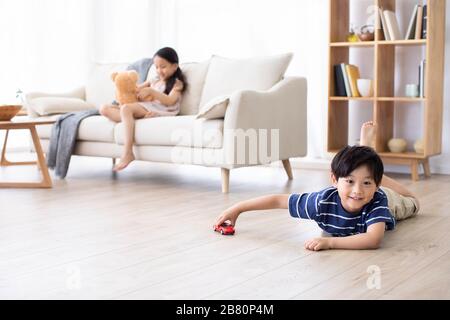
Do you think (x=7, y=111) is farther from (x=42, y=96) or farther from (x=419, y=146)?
(x=419, y=146)

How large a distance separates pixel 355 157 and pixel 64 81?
4.10m

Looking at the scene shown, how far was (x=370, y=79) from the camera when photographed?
476cm

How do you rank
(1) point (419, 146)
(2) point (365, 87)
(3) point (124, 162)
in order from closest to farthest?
(3) point (124, 162) < (1) point (419, 146) < (2) point (365, 87)

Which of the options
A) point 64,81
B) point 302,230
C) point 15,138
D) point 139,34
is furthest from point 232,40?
point 302,230

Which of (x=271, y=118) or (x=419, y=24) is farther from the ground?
(x=419, y=24)

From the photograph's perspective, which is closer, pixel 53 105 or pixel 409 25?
pixel 409 25

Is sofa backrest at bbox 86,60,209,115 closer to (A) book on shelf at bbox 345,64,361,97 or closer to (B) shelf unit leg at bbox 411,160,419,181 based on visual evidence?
(A) book on shelf at bbox 345,64,361,97

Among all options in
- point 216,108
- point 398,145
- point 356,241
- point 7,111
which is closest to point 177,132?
point 216,108

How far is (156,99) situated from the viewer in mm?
4289

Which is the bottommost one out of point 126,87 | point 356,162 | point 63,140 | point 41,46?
point 63,140

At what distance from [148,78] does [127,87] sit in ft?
1.10

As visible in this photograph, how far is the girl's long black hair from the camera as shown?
4.31 metres

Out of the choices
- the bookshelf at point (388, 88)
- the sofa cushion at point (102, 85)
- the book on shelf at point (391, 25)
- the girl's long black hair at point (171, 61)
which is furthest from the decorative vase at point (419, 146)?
the sofa cushion at point (102, 85)

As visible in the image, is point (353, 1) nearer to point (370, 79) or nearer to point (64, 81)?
point (370, 79)
